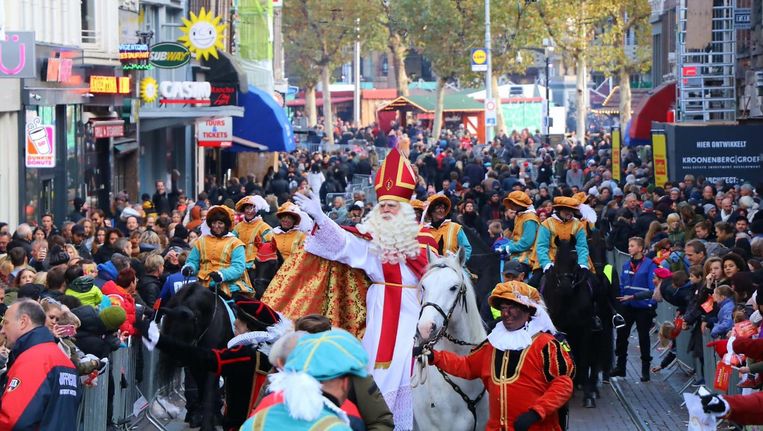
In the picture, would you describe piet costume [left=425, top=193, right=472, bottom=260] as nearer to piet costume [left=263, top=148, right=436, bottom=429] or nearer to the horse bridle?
piet costume [left=263, top=148, right=436, bottom=429]

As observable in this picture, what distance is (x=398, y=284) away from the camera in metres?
10.2

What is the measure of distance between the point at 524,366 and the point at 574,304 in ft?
21.3

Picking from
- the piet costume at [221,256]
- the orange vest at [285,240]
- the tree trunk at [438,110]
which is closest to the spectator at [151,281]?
the piet costume at [221,256]

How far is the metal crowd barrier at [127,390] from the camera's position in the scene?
12.0 m

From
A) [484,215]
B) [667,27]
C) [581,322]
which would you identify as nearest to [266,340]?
[581,322]

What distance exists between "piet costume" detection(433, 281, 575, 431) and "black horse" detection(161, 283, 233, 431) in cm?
180

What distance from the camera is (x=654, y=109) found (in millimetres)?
42719

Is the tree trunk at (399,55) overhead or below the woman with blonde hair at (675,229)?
overhead

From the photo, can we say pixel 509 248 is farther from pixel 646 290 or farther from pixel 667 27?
pixel 667 27

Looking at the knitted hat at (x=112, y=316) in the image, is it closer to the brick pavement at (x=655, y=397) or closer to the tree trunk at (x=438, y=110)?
the brick pavement at (x=655, y=397)

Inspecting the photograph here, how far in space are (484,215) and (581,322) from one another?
42.0 ft

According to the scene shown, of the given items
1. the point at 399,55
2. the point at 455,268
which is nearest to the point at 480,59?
the point at 399,55

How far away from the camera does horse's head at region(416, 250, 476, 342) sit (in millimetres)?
9305

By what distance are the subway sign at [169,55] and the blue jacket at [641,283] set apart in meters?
14.6
